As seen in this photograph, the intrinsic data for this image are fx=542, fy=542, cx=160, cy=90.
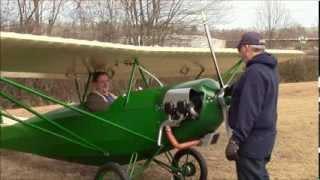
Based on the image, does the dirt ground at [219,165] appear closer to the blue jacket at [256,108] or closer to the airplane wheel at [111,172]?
the airplane wheel at [111,172]

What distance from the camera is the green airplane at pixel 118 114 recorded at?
5.61 metres

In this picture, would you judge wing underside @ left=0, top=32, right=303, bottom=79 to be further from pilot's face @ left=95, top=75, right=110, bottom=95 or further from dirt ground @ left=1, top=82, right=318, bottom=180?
dirt ground @ left=1, top=82, right=318, bottom=180

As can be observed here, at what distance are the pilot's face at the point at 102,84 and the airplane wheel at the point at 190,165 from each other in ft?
3.99

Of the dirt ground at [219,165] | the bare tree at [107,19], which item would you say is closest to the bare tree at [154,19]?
the bare tree at [107,19]

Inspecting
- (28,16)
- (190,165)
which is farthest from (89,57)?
(28,16)

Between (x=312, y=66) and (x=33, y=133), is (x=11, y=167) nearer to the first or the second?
(x=33, y=133)

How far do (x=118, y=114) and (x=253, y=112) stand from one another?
2106 mm

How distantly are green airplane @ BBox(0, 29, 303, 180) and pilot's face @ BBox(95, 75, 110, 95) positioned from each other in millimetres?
153

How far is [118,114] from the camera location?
6.25 metres

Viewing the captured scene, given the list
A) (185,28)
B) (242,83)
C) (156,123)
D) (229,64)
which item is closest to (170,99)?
(156,123)

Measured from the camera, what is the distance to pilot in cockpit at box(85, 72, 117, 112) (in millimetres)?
6418

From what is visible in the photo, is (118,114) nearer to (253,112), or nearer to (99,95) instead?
(99,95)

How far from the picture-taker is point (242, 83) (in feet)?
15.5

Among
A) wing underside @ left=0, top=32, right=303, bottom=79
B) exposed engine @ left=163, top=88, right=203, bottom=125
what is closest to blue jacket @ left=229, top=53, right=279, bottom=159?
exposed engine @ left=163, top=88, right=203, bottom=125
